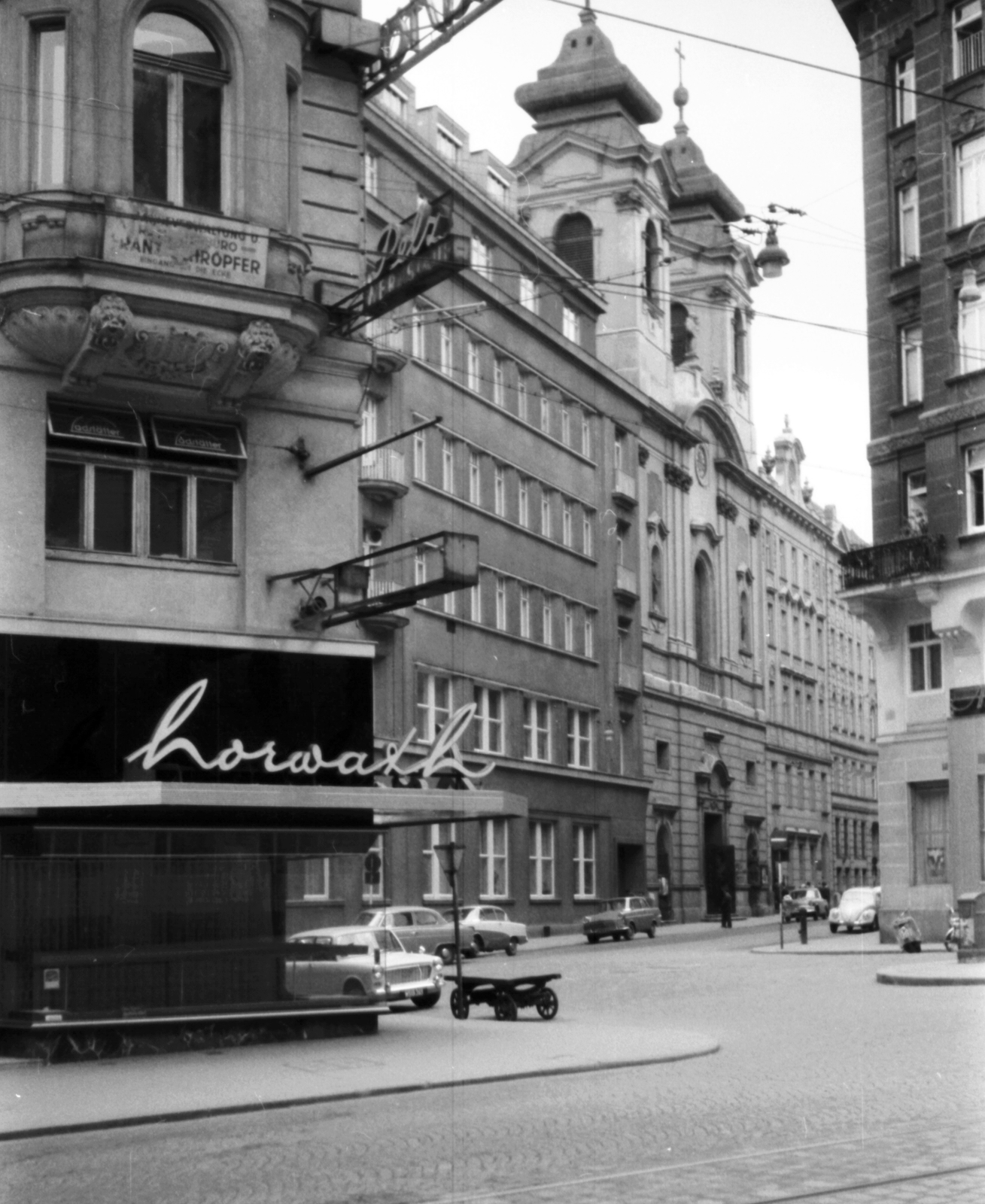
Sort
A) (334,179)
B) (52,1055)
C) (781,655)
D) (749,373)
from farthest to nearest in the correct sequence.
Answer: (749,373) → (781,655) → (334,179) → (52,1055)

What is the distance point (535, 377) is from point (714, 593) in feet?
90.3

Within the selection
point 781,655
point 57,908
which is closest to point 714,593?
point 781,655

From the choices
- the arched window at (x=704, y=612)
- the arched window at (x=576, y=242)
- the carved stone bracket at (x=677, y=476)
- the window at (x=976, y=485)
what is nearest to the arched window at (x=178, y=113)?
the window at (x=976, y=485)

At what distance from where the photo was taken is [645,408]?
213 feet

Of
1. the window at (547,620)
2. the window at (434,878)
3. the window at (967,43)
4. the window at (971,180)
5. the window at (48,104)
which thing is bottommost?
the window at (434,878)

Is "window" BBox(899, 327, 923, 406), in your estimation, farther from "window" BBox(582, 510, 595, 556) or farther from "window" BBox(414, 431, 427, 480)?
"window" BBox(414, 431, 427, 480)

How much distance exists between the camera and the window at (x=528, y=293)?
1904 inches

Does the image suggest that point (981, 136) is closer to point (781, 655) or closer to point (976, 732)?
point (976, 732)

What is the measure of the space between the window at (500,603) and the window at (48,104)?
1787 cm

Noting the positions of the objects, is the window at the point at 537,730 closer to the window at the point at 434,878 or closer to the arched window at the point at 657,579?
the window at the point at 434,878

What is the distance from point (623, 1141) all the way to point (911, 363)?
32426 millimetres

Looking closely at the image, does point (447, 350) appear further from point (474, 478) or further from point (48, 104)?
point (48, 104)

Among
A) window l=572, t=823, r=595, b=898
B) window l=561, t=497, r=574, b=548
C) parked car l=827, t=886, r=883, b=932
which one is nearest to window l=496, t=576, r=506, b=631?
window l=561, t=497, r=574, b=548

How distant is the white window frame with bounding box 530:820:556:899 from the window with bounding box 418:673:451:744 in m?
3.47
